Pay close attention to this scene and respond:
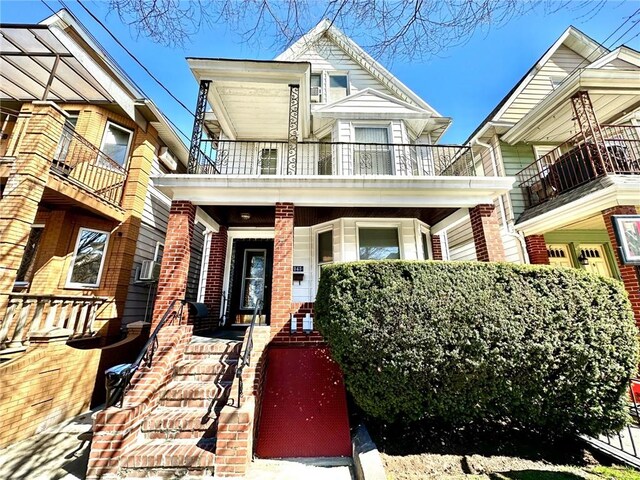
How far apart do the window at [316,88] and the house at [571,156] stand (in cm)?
542

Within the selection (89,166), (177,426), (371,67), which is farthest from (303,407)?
(371,67)

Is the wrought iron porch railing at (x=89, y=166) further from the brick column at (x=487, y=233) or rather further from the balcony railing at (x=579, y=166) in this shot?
the balcony railing at (x=579, y=166)

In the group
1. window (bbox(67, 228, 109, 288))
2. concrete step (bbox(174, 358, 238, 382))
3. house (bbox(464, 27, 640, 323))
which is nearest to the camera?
concrete step (bbox(174, 358, 238, 382))

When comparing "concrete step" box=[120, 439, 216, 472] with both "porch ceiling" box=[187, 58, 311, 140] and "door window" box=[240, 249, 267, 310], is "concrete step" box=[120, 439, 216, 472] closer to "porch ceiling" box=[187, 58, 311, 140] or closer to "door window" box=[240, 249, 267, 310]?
"door window" box=[240, 249, 267, 310]

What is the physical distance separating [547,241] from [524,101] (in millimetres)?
4880

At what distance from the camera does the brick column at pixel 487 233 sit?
17.2 ft

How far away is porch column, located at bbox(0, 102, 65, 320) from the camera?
4.09m

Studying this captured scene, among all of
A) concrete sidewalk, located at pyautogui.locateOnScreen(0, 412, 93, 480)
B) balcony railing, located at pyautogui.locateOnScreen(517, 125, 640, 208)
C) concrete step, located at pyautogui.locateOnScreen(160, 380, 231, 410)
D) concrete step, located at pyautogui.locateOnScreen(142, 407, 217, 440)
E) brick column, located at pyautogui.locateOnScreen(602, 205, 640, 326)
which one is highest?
balcony railing, located at pyautogui.locateOnScreen(517, 125, 640, 208)

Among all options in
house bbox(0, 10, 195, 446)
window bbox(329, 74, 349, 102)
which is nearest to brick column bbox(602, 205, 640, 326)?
window bbox(329, 74, 349, 102)

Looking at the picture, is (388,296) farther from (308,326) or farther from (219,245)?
(219,245)

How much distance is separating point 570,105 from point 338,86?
6704mm

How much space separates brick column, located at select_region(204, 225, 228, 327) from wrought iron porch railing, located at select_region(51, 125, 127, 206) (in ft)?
8.92

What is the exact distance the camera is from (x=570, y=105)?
6.91 m

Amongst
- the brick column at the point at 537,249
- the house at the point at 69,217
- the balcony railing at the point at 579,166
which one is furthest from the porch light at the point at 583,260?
the house at the point at 69,217
